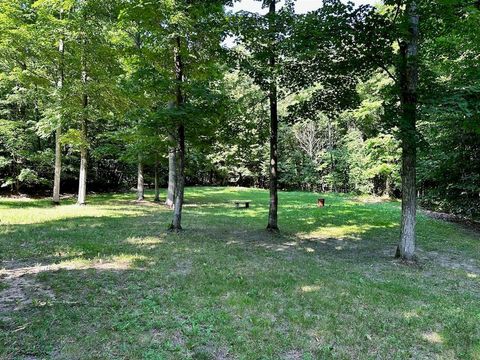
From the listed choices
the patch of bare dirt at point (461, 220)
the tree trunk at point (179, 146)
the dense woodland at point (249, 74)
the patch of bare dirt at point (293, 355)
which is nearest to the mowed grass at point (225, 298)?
the patch of bare dirt at point (293, 355)

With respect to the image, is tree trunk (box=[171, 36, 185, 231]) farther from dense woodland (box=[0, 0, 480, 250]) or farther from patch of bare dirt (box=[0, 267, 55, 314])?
patch of bare dirt (box=[0, 267, 55, 314])

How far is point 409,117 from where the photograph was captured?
7.30m

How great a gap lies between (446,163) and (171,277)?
1284cm

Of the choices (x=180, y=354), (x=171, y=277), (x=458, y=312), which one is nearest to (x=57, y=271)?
(x=171, y=277)

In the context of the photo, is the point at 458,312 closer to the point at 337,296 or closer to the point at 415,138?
the point at 337,296

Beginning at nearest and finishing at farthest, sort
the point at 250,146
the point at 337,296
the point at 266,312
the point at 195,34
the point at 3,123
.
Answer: the point at 266,312
the point at 337,296
the point at 195,34
the point at 250,146
the point at 3,123

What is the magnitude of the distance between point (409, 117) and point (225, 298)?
544 cm

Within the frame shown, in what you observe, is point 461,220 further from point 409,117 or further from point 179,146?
point 179,146

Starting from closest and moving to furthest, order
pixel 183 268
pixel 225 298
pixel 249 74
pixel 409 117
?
pixel 225 298 → pixel 183 268 → pixel 409 117 → pixel 249 74

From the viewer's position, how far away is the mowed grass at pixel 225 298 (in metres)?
3.77

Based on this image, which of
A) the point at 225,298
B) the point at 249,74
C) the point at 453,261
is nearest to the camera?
the point at 225,298

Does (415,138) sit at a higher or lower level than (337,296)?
higher

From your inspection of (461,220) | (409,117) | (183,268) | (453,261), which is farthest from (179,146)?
(461,220)

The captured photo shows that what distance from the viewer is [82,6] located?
15.7 metres
